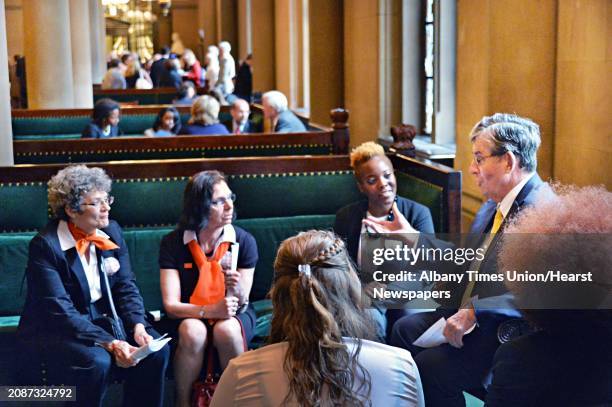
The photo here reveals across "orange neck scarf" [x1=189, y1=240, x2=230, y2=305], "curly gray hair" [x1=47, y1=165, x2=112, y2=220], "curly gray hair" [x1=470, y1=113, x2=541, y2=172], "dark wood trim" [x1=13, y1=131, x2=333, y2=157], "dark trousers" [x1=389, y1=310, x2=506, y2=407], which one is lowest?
"dark trousers" [x1=389, y1=310, x2=506, y2=407]

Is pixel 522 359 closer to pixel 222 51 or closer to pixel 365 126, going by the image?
pixel 365 126

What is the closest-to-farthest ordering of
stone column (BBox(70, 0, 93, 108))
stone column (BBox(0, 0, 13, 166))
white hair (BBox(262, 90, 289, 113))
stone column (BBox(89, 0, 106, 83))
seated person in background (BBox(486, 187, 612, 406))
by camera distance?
seated person in background (BBox(486, 187, 612, 406)) → stone column (BBox(0, 0, 13, 166)) → white hair (BBox(262, 90, 289, 113)) → stone column (BBox(70, 0, 93, 108)) → stone column (BBox(89, 0, 106, 83))

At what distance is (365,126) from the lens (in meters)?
10.9

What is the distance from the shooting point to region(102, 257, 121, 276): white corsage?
414cm

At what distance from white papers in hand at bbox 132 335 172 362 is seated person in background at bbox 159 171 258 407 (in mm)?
206

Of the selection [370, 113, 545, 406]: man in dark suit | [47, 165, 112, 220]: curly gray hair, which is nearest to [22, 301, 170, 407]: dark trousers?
[47, 165, 112, 220]: curly gray hair

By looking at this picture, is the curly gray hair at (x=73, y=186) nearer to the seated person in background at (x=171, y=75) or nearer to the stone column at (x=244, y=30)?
the seated person in background at (x=171, y=75)

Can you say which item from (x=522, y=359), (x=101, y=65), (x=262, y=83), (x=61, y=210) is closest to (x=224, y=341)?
(x=61, y=210)

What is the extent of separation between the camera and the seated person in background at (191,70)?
22.1 meters

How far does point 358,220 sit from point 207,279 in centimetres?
73

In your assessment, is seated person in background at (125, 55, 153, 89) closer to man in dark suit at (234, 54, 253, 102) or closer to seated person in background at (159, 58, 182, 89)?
seated person in background at (159, 58, 182, 89)

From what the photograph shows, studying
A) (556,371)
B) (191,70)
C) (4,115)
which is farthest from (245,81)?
(556,371)

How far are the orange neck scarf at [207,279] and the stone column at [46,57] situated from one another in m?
10.2

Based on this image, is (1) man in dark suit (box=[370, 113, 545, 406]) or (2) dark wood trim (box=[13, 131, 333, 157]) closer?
(1) man in dark suit (box=[370, 113, 545, 406])
